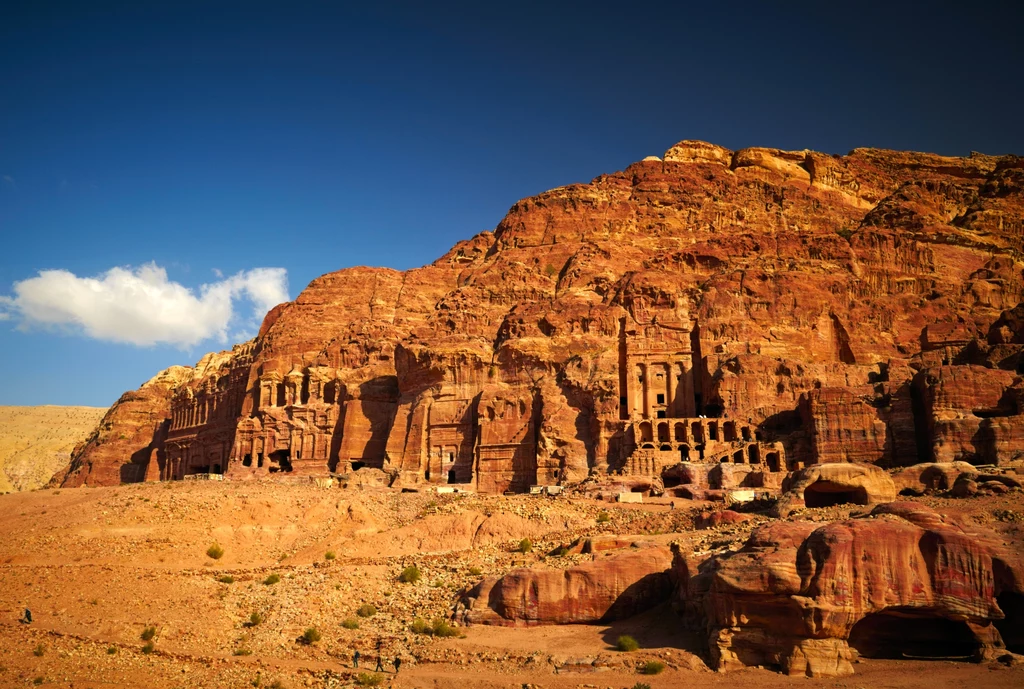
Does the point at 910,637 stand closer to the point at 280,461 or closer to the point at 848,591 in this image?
the point at 848,591

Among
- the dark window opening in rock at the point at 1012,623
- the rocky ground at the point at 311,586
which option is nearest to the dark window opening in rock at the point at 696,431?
the rocky ground at the point at 311,586

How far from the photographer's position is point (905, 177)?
120m

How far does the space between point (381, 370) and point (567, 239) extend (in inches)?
938

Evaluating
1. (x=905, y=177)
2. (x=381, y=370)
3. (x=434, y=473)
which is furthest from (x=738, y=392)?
(x=905, y=177)

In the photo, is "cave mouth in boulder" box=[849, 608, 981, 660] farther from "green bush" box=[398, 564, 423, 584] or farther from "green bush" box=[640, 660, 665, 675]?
"green bush" box=[398, 564, 423, 584]

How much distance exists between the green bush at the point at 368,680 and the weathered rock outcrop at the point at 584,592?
16.1ft

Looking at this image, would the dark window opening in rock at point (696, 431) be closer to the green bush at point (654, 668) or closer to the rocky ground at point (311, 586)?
the rocky ground at point (311, 586)

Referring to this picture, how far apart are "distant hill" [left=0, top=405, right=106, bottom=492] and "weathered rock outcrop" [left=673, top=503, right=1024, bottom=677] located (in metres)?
98.7

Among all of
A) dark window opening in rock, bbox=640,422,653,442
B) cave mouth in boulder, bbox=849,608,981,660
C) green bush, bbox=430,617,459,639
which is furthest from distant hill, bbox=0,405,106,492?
cave mouth in boulder, bbox=849,608,981,660

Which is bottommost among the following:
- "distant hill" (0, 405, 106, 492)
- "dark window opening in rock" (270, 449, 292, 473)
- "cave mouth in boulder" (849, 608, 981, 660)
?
"cave mouth in boulder" (849, 608, 981, 660)

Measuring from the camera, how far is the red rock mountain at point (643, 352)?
55938 millimetres

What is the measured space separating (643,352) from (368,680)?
4085cm

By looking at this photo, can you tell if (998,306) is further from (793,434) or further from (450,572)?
(450,572)

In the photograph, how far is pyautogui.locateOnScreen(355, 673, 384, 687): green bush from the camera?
94.2 ft
